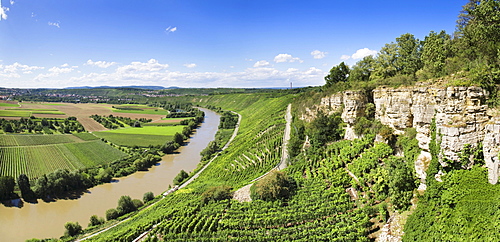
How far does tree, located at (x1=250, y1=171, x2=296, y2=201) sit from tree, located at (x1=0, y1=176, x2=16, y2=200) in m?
41.9

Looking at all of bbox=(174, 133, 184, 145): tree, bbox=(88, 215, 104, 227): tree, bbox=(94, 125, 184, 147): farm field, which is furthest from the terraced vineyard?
bbox=(88, 215, 104, 227): tree

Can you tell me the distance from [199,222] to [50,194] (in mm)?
34193

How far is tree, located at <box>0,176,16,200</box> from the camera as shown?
41.7 m

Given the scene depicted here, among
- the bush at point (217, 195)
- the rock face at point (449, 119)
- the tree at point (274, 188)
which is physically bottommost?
the bush at point (217, 195)

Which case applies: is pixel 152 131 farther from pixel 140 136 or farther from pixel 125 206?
pixel 125 206

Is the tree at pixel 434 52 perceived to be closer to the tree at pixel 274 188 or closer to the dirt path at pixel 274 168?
the tree at pixel 274 188

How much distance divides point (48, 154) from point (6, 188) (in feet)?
75.5

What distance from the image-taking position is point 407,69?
3466 cm

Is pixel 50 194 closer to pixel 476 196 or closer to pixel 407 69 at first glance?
pixel 476 196

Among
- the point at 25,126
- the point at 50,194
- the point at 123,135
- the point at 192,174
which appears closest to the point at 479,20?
the point at 192,174

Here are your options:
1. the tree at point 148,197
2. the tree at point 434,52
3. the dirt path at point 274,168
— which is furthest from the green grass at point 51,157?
the tree at point 434,52

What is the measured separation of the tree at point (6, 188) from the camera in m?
41.7

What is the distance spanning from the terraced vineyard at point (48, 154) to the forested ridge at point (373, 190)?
101ft

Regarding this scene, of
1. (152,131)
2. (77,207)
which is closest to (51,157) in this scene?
(77,207)
